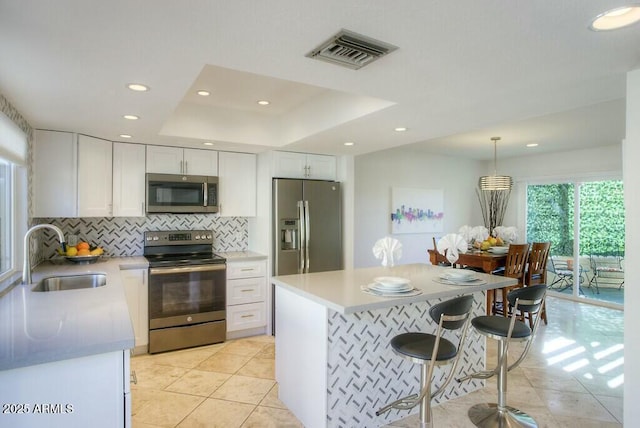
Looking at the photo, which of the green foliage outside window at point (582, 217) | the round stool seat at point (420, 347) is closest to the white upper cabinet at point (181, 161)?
the round stool seat at point (420, 347)

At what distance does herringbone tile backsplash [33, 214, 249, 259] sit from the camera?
3767 mm

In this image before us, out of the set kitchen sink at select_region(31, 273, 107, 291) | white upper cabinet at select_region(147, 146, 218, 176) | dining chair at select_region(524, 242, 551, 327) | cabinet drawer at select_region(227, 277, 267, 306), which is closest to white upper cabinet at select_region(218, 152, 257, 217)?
white upper cabinet at select_region(147, 146, 218, 176)

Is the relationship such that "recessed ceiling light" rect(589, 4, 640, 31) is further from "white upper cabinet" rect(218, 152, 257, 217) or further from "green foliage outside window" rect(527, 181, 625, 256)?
"green foliage outside window" rect(527, 181, 625, 256)

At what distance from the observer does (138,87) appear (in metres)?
2.19

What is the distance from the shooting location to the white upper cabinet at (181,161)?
12.9ft

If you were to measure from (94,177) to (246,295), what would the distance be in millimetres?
1950

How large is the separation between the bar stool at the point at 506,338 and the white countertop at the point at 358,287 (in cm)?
27

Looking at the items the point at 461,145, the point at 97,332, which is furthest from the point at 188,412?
the point at 461,145

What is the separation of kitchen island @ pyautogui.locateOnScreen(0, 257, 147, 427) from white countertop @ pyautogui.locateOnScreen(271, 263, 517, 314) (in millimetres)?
1042

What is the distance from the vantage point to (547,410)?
2668mm

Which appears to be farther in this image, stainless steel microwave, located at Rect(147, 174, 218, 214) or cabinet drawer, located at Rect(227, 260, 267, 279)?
cabinet drawer, located at Rect(227, 260, 267, 279)

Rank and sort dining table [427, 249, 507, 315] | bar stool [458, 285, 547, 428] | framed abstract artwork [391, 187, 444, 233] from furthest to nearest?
framed abstract artwork [391, 187, 444, 233] → dining table [427, 249, 507, 315] → bar stool [458, 285, 547, 428]

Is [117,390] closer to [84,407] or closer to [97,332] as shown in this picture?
[84,407]

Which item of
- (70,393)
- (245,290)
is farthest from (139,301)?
(70,393)
